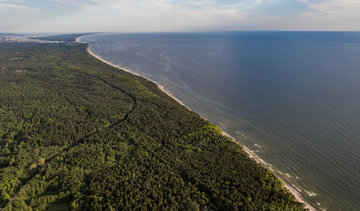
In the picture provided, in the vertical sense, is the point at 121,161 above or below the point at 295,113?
below

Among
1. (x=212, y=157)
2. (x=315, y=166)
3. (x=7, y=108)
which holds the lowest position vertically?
(x=315, y=166)

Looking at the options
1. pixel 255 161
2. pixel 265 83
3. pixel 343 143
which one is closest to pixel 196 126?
pixel 255 161

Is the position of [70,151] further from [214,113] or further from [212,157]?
[214,113]

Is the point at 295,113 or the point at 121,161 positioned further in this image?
the point at 295,113

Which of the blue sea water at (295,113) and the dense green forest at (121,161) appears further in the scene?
the blue sea water at (295,113)

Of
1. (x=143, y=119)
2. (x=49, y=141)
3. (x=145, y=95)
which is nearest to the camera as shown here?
(x=49, y=141)

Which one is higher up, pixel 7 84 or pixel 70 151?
pixel 7 84

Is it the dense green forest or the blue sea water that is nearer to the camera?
the dense green forest

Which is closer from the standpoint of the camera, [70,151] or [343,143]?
[70,151]
